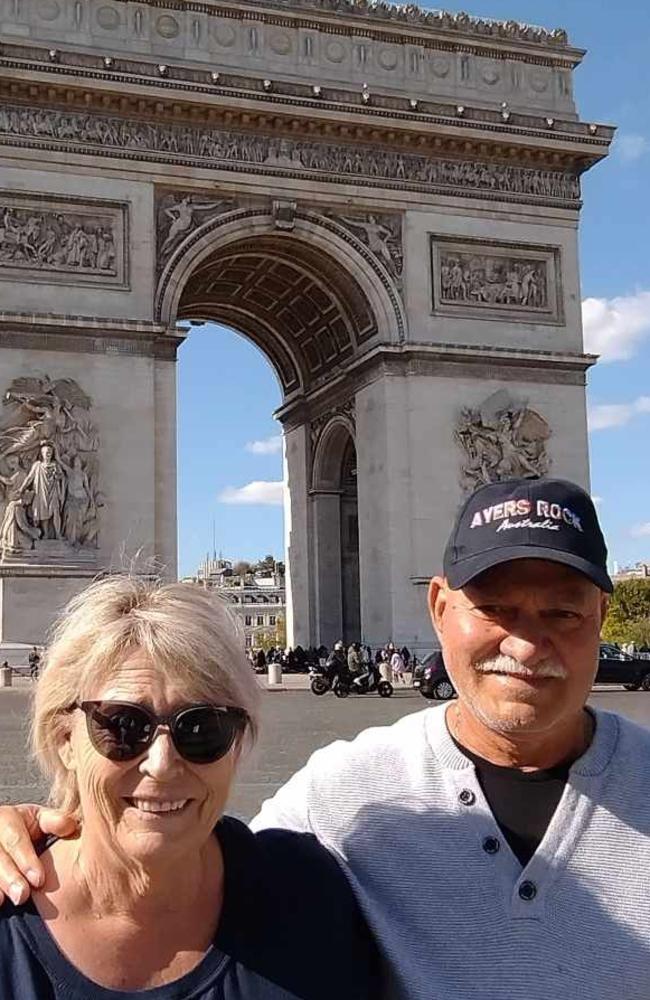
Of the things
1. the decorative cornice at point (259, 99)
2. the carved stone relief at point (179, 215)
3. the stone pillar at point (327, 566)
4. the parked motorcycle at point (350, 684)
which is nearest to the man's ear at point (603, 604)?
the parked motorcycle at point (350, 684)

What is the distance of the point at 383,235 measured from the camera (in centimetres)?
2434

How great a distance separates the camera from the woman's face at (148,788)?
1760 millimetres

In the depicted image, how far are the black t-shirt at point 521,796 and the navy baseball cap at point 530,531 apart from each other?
0.30 m

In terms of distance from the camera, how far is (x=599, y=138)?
25.4 metres

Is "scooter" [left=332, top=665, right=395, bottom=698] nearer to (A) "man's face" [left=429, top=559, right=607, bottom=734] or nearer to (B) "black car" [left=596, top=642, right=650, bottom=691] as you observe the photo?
(B) "black car" [left=596, top=642, right=650, bottom=691]

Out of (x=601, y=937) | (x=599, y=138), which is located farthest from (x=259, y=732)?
(x=599, y=138)

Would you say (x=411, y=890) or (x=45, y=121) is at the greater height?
(x=45, y=121)

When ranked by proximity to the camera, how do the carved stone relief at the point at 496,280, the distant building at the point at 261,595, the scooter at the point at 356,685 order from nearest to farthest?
the scooter at the point at 356,685 < the carved stone relief at the point at 496,280 < the distant building at the point at 261,595

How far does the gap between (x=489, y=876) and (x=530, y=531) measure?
51 centimetres

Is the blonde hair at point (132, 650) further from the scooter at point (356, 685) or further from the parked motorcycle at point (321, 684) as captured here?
the parked motorcycle at point (321, 684)

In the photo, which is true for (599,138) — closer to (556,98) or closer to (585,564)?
(556,98)

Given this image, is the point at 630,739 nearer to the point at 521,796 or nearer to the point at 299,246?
the point at 521,796

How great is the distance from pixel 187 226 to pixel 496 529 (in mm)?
22015

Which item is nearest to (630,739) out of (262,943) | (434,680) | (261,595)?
(262,943)
